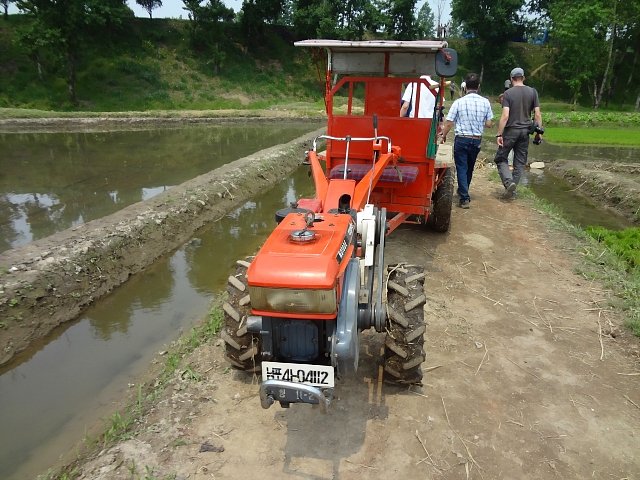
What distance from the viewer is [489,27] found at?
3525cm

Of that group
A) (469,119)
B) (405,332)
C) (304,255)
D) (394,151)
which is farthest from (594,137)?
(304,255)

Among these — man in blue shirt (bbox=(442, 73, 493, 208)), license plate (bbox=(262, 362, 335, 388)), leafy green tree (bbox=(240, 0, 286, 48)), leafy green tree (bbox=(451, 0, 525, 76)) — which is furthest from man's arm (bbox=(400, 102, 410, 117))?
leafy green tree (bbox=(451, 0, 525, 76))

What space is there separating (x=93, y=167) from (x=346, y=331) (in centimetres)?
1051

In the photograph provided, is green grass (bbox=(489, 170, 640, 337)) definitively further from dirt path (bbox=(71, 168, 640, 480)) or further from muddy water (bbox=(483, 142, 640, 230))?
muddy water (bbox=(483, 142, 640, 230))

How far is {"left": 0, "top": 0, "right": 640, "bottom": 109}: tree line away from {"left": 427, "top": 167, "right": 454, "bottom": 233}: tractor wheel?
24.7m

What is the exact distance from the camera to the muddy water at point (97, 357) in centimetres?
316

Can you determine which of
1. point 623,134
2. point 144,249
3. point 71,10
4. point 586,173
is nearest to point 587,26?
point 623,134

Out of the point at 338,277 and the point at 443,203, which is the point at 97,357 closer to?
the point at 338,277

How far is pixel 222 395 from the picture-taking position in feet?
10.3

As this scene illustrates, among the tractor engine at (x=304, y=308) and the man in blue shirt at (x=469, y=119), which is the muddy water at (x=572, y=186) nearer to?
the man in blue shirt at (x=469, y=119)

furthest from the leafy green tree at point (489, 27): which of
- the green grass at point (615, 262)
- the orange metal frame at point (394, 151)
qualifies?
the orange metal frame at point (394, 151)

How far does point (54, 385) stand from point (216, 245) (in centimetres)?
330

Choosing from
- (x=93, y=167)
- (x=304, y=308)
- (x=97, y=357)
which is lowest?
(x=97, y=357)

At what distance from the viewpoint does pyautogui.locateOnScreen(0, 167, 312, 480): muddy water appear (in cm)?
316
